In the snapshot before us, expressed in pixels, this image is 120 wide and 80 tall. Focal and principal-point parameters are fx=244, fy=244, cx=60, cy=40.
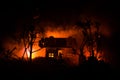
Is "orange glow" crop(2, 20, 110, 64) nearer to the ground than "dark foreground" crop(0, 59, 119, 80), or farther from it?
farther from it

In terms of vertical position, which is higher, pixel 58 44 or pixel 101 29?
pixel 101 29

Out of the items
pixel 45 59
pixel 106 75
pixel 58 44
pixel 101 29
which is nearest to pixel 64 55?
pixel 58 44

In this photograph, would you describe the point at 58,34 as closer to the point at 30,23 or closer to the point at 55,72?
the point at 30,23

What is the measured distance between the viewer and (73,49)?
35.9 meters

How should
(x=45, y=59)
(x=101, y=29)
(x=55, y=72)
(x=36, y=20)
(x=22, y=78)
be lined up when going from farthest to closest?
(x=101, y=29), (x=36, y=20), (x=45, y=59), (x=55, y=72), (x=22, y=78)

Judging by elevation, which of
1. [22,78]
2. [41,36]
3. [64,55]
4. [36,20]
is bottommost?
[22,78]

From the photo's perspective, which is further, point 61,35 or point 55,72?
point 61,35

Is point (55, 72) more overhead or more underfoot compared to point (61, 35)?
more underfoot

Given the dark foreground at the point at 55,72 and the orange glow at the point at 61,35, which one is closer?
the dark foreground at the point at 55,72

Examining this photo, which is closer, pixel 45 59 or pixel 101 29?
pixel 45 59

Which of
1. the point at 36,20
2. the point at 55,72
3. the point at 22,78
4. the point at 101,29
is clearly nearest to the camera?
the point at 22,78

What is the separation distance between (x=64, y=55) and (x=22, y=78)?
51.1 feet

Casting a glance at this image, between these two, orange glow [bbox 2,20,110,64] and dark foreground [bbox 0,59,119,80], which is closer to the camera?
dark foreground [bbox 0,59,119,80]

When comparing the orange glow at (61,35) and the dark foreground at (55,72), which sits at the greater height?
the orange glow at (61,35)
